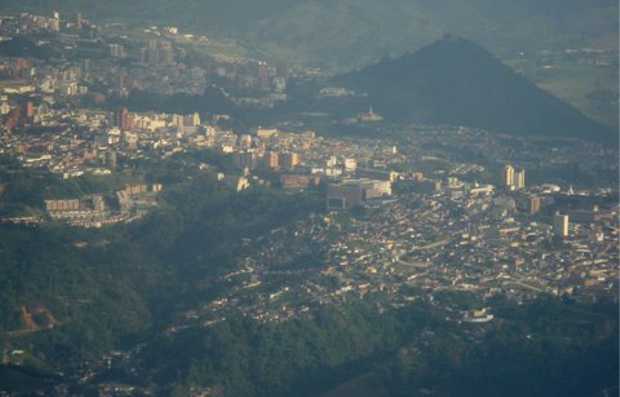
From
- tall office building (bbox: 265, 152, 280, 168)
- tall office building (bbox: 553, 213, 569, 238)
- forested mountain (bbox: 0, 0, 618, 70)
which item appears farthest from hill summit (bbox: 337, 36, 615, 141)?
tall office building (bbox: 553, 213, 569, 238)

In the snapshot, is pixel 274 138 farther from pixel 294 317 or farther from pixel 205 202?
pixel 294 317

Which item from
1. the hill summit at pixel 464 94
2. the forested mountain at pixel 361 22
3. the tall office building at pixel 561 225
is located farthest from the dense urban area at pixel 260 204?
the forested mountain at pixel 361 22

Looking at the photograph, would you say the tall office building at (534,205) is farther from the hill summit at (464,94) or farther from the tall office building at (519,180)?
the hill summit at (464,94)

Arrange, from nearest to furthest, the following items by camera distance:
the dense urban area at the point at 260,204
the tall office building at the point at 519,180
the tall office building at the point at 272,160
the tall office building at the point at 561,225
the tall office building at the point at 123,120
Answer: the dense urban area at the point at 260,204 → the tall office building at the point at 561,225 → the tall office building at the point at 519,180 → the tall office building at the point at 272,160 → the tall office building at the point at 123,120

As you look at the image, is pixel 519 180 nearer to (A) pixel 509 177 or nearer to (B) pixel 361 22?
(A) pixel 509 177

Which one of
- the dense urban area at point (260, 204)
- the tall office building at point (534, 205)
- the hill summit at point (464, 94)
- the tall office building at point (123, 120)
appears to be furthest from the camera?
the hill summit at point (464, 94)

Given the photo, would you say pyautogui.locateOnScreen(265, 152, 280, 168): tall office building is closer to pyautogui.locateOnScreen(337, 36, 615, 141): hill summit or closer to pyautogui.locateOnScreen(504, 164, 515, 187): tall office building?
pyautogui.locateOnScreen(504, 164, 515, 187): tall office building
